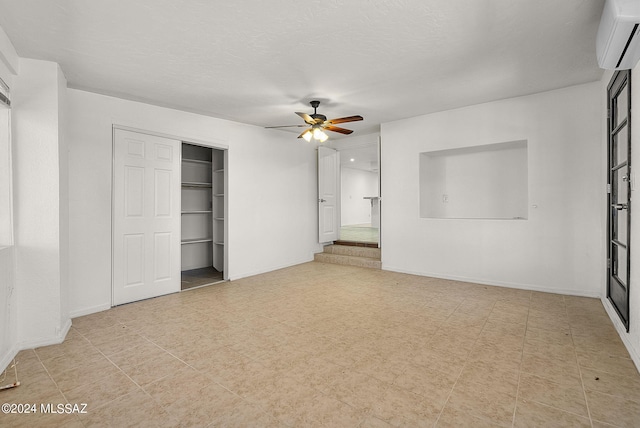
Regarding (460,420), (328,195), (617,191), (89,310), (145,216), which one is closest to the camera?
(460,420)

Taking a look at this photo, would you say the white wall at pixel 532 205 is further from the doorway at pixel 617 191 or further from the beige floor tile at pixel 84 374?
the beige floor tile at pixel 84 374

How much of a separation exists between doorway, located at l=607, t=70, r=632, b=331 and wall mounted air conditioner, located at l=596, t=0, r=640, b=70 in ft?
1.89

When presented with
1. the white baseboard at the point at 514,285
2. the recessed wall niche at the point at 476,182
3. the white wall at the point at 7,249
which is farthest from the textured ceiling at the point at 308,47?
the white baseboard at the point at 514,285

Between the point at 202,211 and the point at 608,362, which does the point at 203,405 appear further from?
the point at 202,211

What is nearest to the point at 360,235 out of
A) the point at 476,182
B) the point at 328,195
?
the point at 328,195

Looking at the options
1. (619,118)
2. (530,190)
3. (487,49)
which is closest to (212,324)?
(487,49)

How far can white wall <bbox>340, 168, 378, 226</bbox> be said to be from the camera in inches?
483

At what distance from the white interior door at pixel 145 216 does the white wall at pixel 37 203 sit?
0.97 meters

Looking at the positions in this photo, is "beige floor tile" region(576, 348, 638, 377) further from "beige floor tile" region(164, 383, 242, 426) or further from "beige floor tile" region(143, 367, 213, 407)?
"beige floor tile" region(143, 367, 213, 407)

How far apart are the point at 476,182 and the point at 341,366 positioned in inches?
170

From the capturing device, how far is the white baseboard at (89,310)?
344 centimetres

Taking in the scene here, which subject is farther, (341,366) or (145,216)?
(145,216)

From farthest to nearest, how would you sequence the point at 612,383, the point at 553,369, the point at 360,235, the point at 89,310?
the point at 360,235 → the point at 89,310 → the point at 553,369 → the point at 612,383

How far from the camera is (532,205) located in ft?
13.6
